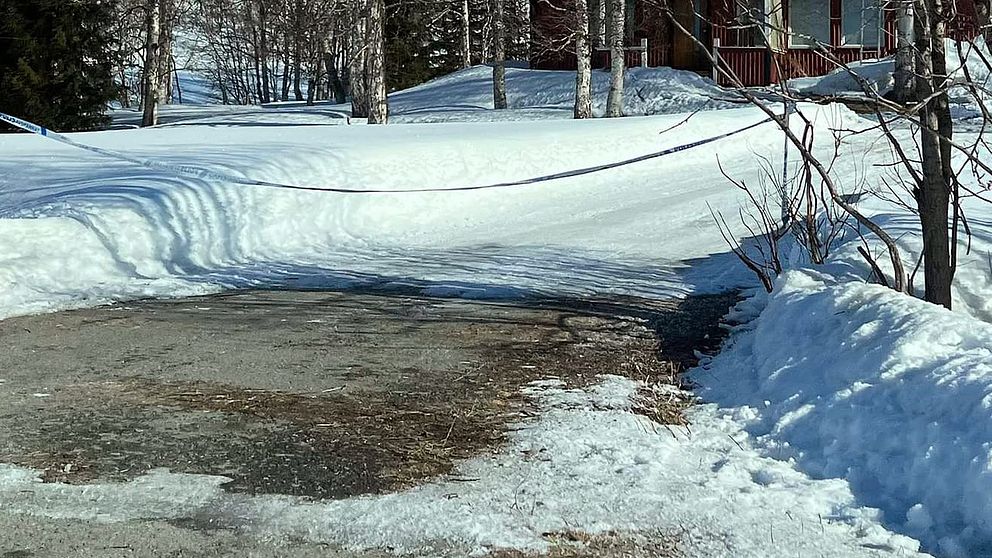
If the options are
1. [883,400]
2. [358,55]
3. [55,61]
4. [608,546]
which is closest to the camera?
[608,546]

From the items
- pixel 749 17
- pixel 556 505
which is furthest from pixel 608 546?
pixel 749 17

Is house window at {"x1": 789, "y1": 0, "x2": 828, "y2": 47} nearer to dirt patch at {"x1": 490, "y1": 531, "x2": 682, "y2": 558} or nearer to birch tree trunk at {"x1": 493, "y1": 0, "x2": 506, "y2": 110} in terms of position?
birch tree trunk at {"x1": 493, "y1": 0, "x2": 506, "y2": 110}

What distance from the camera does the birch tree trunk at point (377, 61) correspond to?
2420 centimetres

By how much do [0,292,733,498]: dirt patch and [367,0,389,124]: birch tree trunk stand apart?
50.3 feet

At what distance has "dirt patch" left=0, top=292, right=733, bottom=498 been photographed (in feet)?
16.5

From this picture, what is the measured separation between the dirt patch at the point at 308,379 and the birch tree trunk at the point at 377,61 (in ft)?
50.3

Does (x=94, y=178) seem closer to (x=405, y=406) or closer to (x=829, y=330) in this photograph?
(x=405, y=406)

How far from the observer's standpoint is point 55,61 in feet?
94.8

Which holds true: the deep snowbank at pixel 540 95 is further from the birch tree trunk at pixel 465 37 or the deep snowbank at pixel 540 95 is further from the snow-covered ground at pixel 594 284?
the birch tree trunk at pixel 465 37

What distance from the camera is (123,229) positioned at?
37.4 feet

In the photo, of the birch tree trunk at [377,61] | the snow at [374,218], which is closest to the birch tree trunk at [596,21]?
the birch tree trunk at [377,61]

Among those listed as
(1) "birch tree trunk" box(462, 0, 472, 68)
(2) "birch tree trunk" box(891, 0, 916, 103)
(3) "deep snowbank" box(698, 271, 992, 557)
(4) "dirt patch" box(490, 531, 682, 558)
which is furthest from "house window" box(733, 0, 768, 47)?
(1) "birch tree trunk" box(462, 0, 472, 68)

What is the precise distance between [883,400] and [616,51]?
20.7 meters

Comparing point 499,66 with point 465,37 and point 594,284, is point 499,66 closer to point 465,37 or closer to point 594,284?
point 465,37
